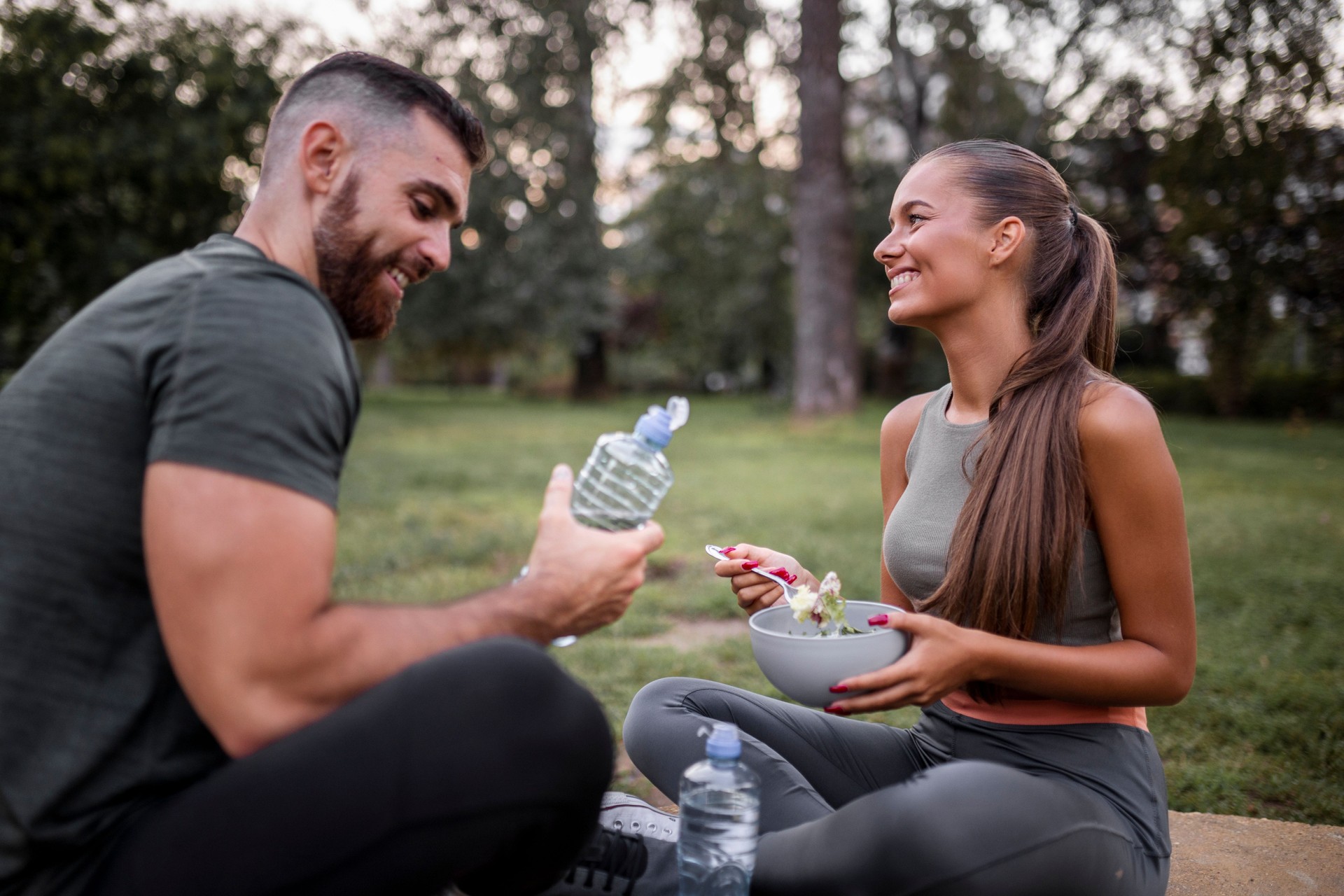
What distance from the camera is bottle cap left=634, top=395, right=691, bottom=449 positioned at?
1.67m

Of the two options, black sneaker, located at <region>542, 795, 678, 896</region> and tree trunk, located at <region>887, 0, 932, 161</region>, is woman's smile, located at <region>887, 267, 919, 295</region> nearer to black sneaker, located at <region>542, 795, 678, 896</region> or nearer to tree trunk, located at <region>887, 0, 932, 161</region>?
black sneaker, located at <region>542, 795, 678, 896</region>

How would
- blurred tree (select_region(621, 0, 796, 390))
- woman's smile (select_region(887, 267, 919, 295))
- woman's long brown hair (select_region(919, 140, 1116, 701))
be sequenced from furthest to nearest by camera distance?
blurred tree (select_region(621, 0, 796, 390)) < woman's smile (select_region(887, 267, 919, 295)) < woman's long brown hair (select_region(919, 140, 1116, 701))

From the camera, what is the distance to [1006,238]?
216 cm

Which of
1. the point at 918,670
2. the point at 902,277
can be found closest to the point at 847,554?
the point at 902,277

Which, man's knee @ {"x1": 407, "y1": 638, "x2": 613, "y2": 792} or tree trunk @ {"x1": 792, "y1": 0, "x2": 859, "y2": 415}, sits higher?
tree trunk @ {"x1": 792, "y1": 0, "x2": 859, "y2": 415}

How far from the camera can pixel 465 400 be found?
2905 centimetres

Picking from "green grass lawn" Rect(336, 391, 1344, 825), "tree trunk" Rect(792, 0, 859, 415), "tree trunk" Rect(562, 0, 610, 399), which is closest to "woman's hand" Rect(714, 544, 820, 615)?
"green grass lawn" Rect(336, 391, 1344, 825)

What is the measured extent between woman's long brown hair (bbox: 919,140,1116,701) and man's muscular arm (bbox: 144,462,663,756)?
1163 mm

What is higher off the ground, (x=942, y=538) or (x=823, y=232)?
(x=823, y=232)

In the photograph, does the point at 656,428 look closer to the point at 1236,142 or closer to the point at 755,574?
the point at 755,574

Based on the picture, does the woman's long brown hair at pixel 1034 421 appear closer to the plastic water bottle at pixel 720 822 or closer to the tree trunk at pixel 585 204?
the plastic water bottle at pixel 720 822

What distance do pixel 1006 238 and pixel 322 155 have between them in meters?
1.50

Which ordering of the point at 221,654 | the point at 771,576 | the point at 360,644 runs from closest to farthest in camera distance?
1. the point at 221,654
2. the point at 360,644
3. the point at 771,576

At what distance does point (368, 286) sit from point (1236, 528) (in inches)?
292
